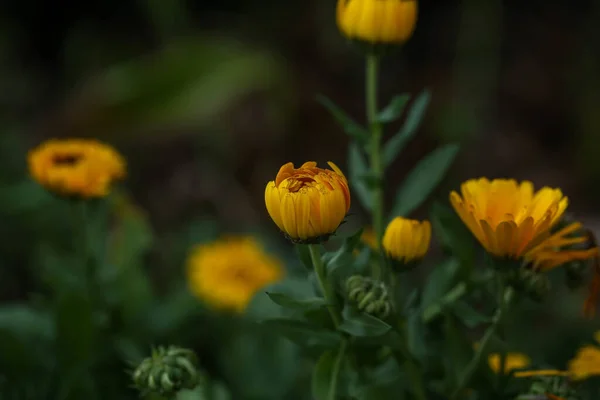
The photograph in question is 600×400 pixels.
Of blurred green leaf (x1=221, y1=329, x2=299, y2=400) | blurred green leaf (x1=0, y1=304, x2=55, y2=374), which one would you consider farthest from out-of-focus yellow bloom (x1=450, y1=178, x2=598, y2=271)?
blurred green leaf (x1=0, y1=304, x2=55, y2=374)

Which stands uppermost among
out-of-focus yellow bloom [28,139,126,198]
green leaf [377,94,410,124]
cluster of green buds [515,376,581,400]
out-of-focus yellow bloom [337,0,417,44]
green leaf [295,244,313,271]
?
out-of-focus yellow bloom [337,0,417,44]

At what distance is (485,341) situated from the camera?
0.93 m

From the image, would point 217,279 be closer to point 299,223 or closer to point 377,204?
point 377,204

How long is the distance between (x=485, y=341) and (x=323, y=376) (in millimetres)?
194

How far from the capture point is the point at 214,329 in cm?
163

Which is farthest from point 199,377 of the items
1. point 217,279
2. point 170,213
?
point 170,213

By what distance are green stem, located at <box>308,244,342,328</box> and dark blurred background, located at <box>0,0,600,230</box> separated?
4.83 ft

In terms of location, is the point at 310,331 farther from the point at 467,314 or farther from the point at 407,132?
the point at 407,132

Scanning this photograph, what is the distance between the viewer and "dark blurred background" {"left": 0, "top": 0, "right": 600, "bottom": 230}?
2.52m

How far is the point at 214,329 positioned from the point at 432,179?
69 centimetres

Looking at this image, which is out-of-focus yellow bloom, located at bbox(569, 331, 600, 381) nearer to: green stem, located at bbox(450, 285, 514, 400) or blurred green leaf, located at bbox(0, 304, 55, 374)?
green stem, located at bbox(450, 285, 514, 400)

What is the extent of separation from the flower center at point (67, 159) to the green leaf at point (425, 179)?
0.49 meters

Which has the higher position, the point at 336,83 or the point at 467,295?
the point at 467,295

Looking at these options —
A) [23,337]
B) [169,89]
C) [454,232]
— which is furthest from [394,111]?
[169,89]
